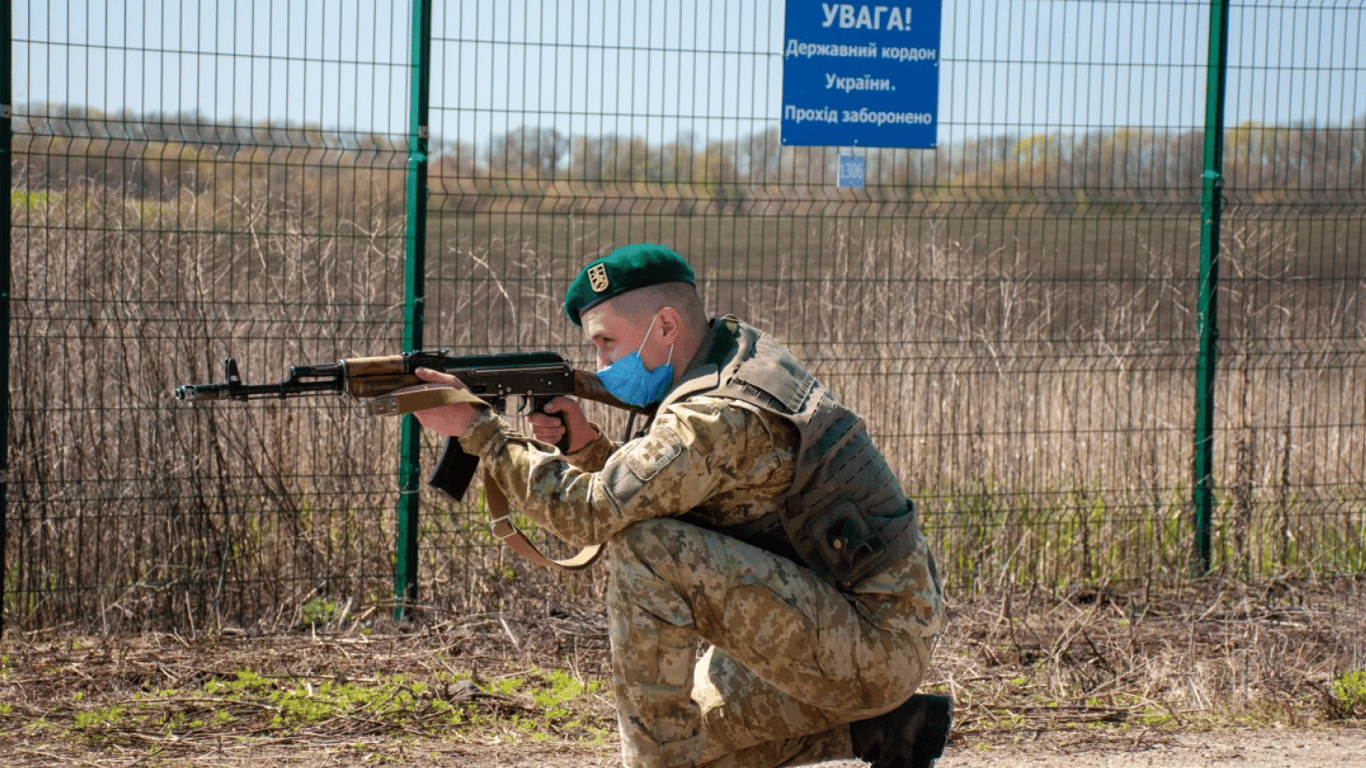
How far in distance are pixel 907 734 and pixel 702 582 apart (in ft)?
2.50

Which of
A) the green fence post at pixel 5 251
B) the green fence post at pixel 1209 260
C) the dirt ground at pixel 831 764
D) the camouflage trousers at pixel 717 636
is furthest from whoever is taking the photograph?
the green fence post at pixel 1209 260

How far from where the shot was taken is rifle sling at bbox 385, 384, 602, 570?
3.73 meters

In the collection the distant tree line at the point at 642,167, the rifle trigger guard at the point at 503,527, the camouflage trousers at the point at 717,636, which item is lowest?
the camouflage trousers at the point at 717,636

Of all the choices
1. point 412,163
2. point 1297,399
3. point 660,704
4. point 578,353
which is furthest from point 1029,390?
point 660,704

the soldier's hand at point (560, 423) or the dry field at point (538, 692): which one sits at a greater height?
the soldier's hand at point (560, 423)

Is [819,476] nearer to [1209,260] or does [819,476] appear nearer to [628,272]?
[628,272]

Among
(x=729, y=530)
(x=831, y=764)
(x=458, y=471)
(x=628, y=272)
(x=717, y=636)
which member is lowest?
(x=831, y=764)

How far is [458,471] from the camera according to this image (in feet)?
13.1

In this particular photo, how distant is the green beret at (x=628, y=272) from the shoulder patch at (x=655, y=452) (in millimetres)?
430

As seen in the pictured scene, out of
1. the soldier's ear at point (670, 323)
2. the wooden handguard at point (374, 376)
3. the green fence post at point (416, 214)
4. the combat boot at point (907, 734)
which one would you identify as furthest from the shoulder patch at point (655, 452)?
the green fence post at point (416, 214)

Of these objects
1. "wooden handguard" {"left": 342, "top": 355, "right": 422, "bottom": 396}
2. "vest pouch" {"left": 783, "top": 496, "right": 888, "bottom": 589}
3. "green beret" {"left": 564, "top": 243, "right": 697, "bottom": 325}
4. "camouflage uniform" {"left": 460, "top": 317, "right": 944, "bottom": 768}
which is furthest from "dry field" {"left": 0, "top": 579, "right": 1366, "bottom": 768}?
"green beret" {"left": 564, "top": 243, "right": 697, "bottom": 325}

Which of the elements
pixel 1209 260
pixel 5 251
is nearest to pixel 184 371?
pixel 5 251

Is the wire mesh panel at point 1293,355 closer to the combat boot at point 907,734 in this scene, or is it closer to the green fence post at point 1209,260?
the green fence post at point 1209,260

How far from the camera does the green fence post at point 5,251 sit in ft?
17.8
